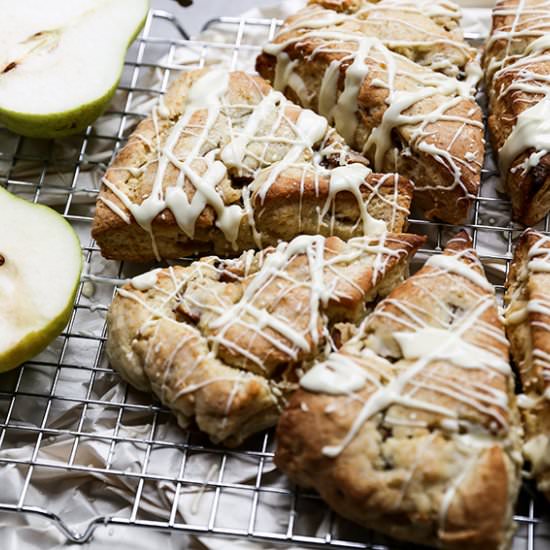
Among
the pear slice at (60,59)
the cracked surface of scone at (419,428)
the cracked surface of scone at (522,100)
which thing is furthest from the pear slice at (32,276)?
the cracked surface of scone at (522,100)

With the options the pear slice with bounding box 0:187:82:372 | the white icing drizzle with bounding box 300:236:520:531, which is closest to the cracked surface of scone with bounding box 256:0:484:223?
the white icing drizzle with bounding box 300:236:520:531

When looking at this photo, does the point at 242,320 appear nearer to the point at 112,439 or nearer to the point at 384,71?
the point at 112,439

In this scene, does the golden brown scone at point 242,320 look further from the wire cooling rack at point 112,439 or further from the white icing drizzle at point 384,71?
the white icing drizzle at point 384,71

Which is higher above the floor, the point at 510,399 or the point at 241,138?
the point at 241,138

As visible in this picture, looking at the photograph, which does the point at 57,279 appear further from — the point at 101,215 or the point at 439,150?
the point at 439,150

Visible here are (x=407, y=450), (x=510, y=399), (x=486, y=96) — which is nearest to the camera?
(x=407, y=450)

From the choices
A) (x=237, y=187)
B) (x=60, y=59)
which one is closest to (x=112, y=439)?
(x=237, y=187)

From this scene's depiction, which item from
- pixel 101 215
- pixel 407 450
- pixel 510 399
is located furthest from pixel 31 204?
pixel 510 399

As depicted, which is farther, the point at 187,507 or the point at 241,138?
the point at 241,138
